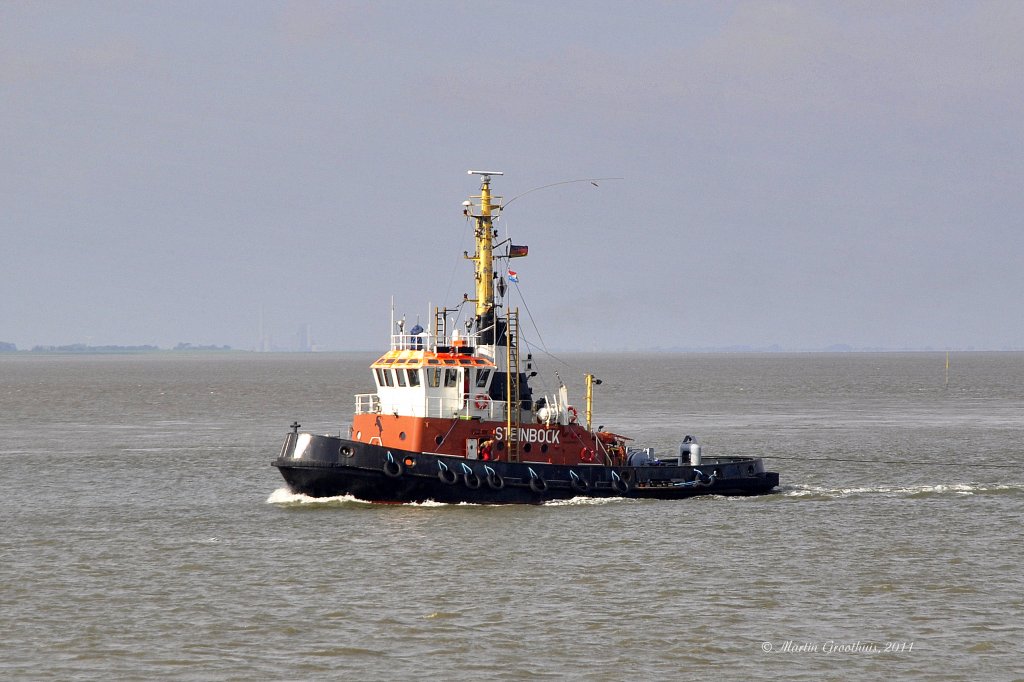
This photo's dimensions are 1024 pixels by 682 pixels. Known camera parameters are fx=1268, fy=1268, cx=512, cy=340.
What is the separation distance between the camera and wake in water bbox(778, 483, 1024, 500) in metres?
36.8

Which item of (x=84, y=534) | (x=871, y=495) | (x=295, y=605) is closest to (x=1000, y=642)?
(x=295, y=605)

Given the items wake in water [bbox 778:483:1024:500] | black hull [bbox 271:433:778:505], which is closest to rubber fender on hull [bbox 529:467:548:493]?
black hull [bbox 271:433:778:505]

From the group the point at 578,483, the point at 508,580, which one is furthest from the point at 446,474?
the point at 508,580

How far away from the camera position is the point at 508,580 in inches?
959

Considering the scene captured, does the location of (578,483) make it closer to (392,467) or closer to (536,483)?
(536,483)

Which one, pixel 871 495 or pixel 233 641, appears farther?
pixel 871 495

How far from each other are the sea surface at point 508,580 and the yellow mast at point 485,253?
223 inches

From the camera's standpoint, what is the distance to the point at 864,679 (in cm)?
1800

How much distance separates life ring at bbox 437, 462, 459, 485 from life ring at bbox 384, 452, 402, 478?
1015 millimetres

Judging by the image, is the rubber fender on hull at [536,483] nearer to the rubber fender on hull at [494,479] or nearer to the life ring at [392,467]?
the rubber fender on hull at [494,479]

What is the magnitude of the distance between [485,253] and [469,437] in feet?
16.5

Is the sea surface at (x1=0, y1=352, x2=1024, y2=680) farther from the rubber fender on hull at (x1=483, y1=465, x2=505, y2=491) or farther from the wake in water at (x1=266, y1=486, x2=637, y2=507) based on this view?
the rubber fender on hull at (x1=483, y1=465, x2=505, y2=491)

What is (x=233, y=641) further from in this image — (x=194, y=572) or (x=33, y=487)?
(x=33, y=487)

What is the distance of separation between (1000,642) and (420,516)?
15.2 meters
